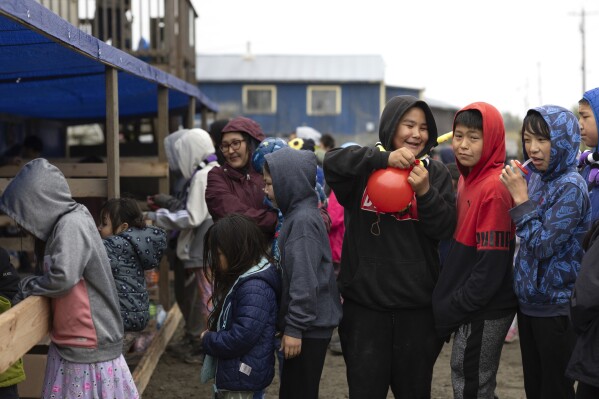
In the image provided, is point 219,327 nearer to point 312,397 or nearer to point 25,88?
point 312,397

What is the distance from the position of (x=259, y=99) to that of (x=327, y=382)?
3010 cm

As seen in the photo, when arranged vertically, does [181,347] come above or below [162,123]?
below

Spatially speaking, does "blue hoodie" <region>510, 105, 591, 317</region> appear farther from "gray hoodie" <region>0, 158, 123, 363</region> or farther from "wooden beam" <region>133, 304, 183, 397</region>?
"wooden beam" <region>133, 304, 183, 397</region>

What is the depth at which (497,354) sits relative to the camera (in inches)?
130

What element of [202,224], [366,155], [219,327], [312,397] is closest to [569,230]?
[366,155]

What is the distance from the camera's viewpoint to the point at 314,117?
111 ft

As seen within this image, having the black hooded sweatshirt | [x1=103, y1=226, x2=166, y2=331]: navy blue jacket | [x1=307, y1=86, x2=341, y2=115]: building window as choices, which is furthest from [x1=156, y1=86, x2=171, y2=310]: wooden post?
[x1=307, y1=86, x2=341, y2=115]: building window

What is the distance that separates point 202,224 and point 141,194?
203cm

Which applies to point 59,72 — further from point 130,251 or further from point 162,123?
point 130,251

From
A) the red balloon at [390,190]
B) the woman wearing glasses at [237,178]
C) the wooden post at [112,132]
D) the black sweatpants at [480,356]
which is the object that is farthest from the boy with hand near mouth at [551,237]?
the wooden post at [112,132]

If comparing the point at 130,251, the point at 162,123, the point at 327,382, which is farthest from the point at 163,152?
the point at 130,251

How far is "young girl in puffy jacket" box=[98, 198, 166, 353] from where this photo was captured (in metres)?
3.93

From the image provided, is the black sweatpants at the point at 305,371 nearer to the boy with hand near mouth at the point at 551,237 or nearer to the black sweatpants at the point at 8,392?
the boy with hand near mouth at the point at 551,237

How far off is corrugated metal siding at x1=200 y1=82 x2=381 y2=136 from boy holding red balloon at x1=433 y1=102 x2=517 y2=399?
99.2 ft
